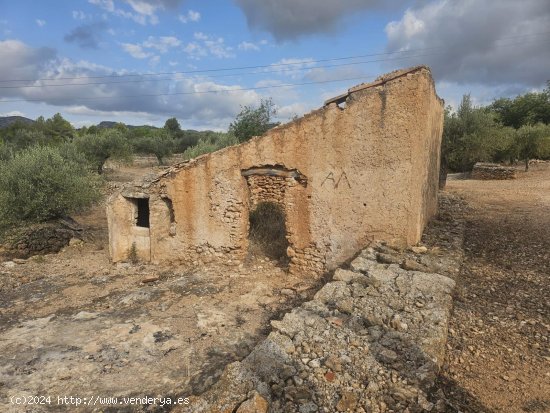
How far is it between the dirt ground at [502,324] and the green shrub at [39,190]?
38.1 feet

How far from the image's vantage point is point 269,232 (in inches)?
400

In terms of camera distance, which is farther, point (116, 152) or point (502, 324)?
point (116, 152)

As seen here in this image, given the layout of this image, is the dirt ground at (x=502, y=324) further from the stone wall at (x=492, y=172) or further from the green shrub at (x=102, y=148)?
the green shrub at (x=102, y=148)

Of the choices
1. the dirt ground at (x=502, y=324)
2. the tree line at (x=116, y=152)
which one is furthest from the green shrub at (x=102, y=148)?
the dirt ground at (x=502, y=324)

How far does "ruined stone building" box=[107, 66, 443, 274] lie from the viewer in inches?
261

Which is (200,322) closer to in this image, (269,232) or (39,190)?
(269,232)

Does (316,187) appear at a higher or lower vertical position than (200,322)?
higher

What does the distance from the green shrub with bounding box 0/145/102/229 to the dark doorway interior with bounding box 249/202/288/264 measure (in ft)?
20.2

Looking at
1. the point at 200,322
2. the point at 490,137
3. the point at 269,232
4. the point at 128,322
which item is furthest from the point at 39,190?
the point at 490,137

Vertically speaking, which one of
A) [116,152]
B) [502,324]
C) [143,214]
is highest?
[116,152]

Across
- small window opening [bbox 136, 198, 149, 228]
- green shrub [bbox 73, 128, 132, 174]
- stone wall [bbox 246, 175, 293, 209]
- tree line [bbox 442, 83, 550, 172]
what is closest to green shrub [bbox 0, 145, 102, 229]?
small window opening [bbox 136, 198, 149, 228]

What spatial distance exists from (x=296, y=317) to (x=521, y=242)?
224 inches

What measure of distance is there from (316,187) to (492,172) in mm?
16228

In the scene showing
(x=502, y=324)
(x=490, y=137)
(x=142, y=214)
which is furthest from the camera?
(x=490, y=137)
